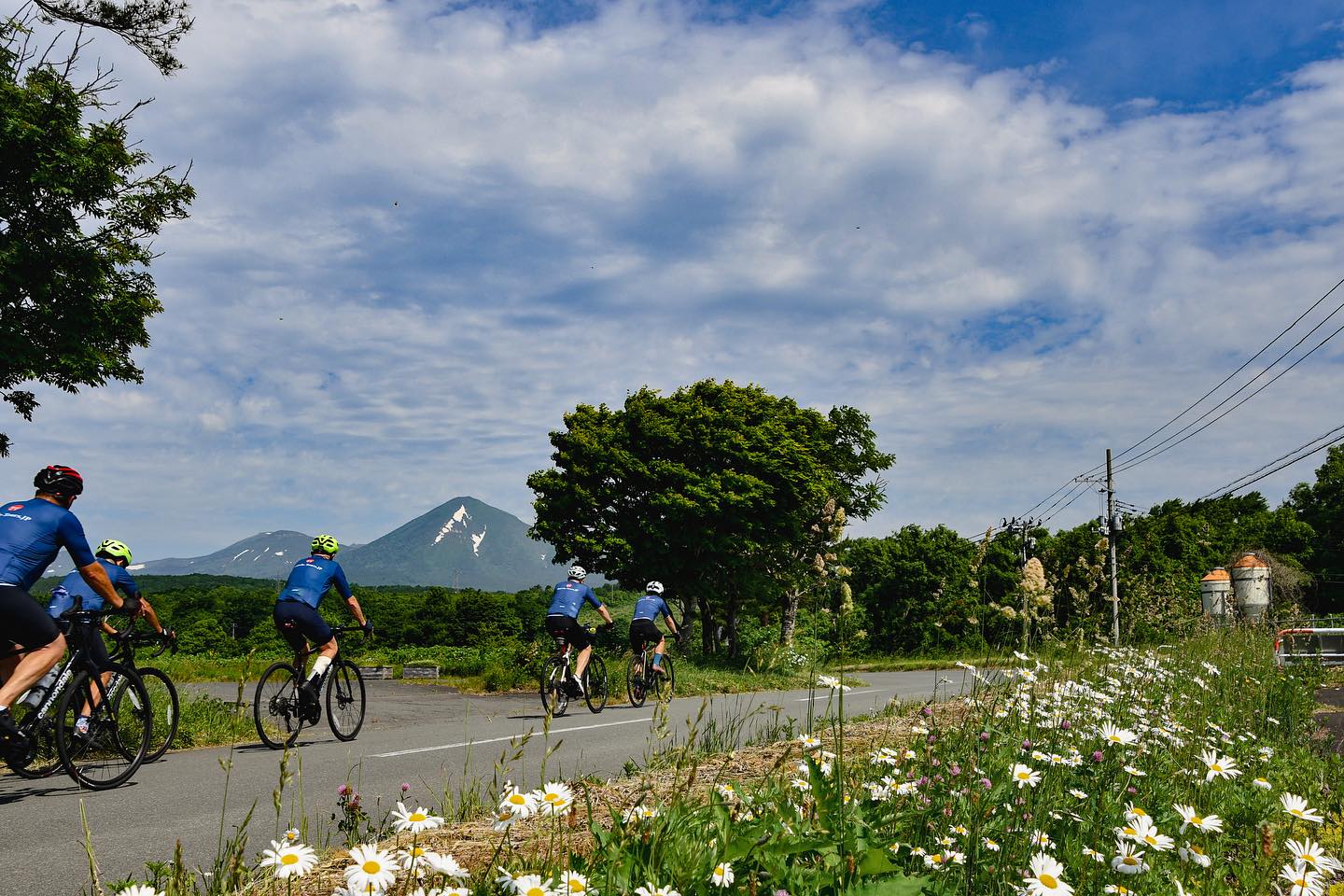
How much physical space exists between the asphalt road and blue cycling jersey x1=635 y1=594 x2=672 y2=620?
87.1 inches

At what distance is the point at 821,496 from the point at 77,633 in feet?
86.4

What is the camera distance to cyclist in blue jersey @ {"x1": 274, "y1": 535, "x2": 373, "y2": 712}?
9.30 meters

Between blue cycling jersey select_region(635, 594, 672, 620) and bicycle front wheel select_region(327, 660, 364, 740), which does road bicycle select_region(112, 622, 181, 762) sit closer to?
bicycle front wheel select_region(327, 660, 364, 740)

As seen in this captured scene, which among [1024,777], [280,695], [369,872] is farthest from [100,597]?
[1024,777]

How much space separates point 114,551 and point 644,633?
821 centimetres

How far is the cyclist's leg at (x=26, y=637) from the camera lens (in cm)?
614

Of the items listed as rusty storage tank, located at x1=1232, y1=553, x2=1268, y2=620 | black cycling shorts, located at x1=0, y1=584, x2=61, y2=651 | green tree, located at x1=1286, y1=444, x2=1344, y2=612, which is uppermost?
green tree, located at x1=1286, y1=444, x2=1344, y2=612

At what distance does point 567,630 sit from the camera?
1280 cm

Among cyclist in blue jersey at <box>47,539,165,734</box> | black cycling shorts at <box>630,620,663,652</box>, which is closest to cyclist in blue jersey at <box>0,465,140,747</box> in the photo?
cyclist in blue jersey at <box>47,539,165,734</box>

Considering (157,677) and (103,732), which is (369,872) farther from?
(157,677)

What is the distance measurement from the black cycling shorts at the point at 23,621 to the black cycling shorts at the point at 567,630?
7.12m

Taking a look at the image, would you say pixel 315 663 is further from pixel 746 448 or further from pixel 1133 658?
pixel 746 448

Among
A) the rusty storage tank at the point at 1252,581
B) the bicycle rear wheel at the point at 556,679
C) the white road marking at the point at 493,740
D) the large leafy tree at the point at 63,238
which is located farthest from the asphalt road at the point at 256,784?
the rusty storage tank at the point at 1252,581

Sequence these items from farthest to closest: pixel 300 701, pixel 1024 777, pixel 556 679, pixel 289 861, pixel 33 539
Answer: pixel 556 679, pixel 300 701, pixel 33 539, pixel 1024 777, pixel 289 861
